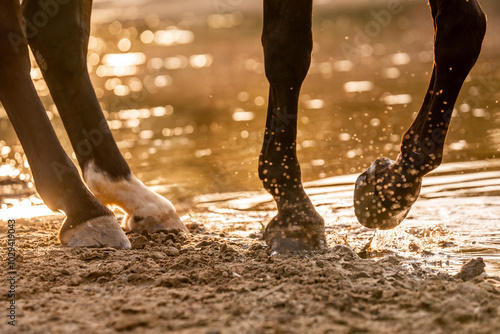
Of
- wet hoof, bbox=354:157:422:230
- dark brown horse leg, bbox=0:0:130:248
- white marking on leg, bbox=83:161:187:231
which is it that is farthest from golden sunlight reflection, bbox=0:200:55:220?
wet hoof, bbox=354:157:422:230

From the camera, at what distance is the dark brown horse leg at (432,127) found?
3674mm

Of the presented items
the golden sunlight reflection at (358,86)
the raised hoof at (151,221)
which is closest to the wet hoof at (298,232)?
the raised hoof at (151,221)

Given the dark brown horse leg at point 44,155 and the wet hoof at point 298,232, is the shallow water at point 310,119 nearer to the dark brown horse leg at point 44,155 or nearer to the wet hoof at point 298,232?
the wet hoof at point 298,232

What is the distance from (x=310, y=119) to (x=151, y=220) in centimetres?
372

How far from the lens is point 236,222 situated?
474 centimetres

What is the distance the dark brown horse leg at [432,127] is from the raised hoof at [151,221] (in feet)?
3.42

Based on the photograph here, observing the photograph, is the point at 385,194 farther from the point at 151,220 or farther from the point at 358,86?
the point at 358,86

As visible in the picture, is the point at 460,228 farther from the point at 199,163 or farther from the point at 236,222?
the point at 199,163

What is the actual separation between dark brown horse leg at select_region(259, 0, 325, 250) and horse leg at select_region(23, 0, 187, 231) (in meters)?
0.79

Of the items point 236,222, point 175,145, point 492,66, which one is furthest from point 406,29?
point 236,222

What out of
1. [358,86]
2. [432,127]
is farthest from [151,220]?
[358,86]

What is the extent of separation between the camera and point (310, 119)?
7910mm

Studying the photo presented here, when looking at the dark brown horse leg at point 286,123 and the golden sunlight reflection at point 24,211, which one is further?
the golden sunlight reflection at point 24,211

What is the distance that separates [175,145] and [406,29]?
9.44 meters
